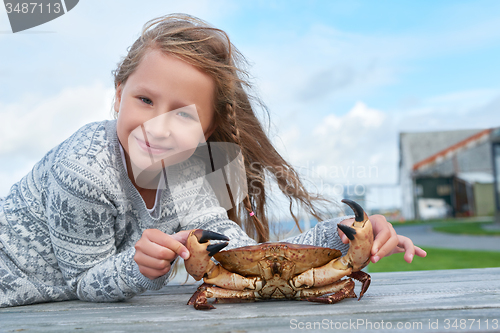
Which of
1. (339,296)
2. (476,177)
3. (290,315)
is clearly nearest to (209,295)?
(290,315)

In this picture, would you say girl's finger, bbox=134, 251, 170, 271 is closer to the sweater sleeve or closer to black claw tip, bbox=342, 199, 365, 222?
the sweater sleeve

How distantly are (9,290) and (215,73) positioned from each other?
1.42 m

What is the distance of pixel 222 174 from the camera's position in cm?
272

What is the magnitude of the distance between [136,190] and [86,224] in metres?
0.33

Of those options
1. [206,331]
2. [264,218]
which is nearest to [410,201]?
[264,218]

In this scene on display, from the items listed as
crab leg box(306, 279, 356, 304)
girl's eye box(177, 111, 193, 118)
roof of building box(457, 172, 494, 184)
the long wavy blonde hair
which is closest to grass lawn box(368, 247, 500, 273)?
the long wavy blonde hair

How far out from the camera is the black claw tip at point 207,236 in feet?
4.63

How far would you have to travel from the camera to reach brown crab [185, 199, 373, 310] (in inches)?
56.3

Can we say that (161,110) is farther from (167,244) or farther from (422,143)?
(422,143)

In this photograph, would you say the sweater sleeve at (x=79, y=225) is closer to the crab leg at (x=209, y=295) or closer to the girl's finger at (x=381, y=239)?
the crab leg at (x=209, y=295)

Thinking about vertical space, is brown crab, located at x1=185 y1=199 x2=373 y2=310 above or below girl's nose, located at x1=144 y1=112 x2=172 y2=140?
below

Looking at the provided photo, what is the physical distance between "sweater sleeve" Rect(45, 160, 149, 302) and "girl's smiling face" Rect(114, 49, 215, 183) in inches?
10.0

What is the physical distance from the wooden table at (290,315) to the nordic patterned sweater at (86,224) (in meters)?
0.15

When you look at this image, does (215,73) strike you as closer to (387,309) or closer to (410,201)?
(387,309)
